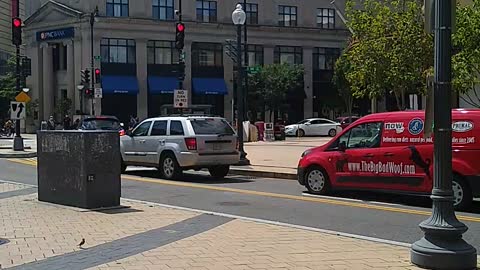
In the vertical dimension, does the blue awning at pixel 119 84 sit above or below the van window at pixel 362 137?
above

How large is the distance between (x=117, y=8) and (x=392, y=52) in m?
38.8

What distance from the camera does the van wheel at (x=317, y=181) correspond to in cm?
1491

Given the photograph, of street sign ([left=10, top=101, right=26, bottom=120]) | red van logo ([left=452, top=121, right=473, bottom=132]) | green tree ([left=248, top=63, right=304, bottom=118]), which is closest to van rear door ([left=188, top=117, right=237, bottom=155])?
red van logo ([left=452, top=121, right=473, bottom=132])

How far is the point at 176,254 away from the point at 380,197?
7.51 metres

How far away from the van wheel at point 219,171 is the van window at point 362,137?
5316 millimetres

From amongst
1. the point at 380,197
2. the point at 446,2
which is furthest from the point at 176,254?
the point at 380,197

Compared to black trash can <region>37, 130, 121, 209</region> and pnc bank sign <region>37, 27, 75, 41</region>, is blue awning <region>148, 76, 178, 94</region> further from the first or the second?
black trash can <region>37, 130, 121, 209</region>

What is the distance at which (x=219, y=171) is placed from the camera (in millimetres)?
19609

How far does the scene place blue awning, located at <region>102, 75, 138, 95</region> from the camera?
189 feet

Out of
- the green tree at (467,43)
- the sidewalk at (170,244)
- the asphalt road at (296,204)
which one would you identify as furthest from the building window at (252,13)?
the sidewalk at (170,244)

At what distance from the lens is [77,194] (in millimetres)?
12180

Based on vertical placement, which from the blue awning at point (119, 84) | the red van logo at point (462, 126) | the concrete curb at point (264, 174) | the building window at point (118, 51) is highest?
the building window at point (118, 51)

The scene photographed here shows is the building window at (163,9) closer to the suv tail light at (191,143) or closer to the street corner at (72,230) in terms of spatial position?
the suv tail light at (191,143)

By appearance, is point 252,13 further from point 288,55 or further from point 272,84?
point 272,84
